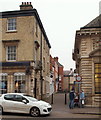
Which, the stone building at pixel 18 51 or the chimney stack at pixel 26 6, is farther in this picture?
the chimney stack at pixel 26 6

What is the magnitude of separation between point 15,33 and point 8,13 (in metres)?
2.41

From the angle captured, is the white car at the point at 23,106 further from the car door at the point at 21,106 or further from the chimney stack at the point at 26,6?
the chimney stack at the point at 26,6

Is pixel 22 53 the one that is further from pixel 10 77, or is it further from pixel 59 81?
pixel 59 81

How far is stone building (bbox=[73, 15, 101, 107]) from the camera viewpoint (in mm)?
18703

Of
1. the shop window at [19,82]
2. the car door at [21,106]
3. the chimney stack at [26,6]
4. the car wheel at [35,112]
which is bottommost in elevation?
the car wheel at [35,112]

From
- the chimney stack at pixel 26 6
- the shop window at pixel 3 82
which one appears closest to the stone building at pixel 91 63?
the chimney stack at pixel 26 6

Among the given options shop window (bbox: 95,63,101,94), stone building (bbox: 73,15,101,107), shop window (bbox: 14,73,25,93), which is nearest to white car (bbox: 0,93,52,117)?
stone building (bbox: 73,15,101,107)

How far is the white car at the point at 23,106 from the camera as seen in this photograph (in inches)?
539

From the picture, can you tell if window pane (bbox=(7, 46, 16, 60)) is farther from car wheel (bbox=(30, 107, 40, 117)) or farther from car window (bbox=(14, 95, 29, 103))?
car wheel (bbox=(30, 107, 40, 117))

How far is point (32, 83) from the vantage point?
892 inches

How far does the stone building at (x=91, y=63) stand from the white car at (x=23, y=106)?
19.5 ft

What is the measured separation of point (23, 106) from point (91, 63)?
26.2 feet

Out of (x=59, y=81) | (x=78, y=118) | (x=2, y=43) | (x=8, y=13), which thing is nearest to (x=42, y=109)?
(x=78, y=118)

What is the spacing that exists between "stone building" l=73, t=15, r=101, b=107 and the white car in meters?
5.94
